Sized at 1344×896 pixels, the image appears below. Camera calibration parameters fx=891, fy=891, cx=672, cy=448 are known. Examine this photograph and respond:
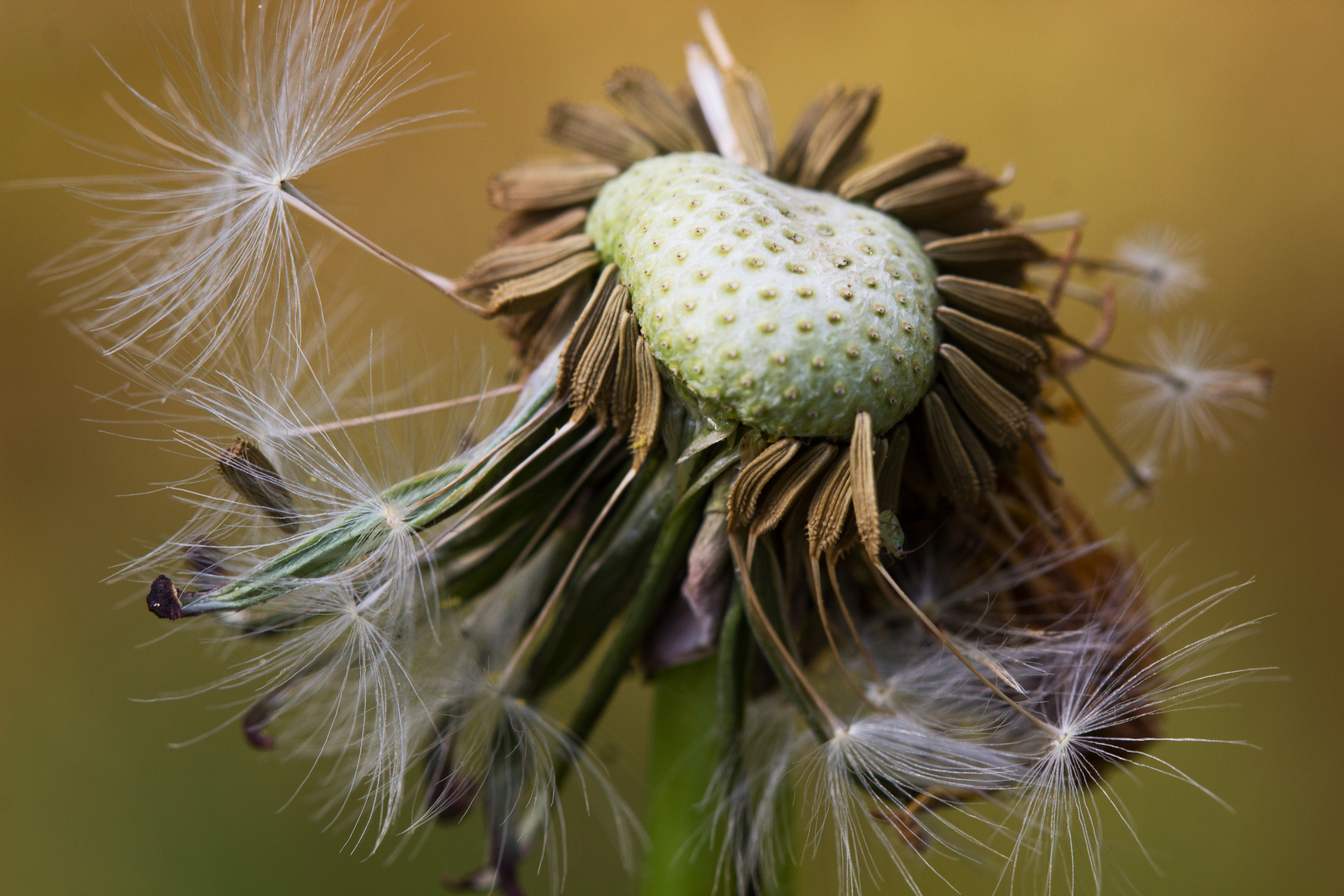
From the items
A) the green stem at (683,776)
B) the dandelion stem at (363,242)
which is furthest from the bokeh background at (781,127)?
the dandelion stem at (363,242)

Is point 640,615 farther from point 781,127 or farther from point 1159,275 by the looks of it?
point 781,127

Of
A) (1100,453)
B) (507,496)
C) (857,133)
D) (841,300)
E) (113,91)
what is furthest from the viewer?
(1100,453)

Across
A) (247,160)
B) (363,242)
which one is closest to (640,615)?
(363,242)

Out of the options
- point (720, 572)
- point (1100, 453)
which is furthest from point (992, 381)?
point (1100, 453)

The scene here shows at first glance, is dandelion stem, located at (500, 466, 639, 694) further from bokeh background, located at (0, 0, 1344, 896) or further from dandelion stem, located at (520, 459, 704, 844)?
bokeh background, located at (0, 0, 1344, 896)

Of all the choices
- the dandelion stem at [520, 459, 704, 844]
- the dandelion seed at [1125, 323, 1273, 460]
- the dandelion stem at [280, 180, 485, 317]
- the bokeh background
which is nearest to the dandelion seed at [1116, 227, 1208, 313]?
the dandelion seed at [1125, 323, 1273, 460]

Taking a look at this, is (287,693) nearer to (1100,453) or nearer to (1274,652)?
(1100,453)
